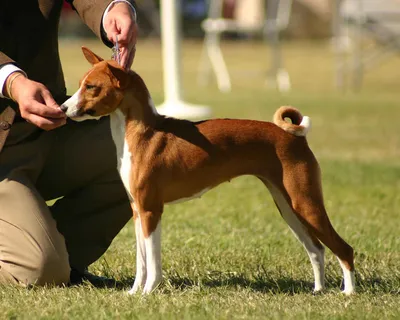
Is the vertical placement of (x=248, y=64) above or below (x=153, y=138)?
below

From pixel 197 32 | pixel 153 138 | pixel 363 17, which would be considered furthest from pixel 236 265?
pixel 197 32

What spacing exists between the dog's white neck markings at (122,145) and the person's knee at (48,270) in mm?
542

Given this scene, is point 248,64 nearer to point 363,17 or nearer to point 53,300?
point 363,17

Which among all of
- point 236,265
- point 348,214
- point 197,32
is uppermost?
point 236,265

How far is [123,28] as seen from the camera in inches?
169

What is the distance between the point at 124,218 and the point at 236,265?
0.64 meters

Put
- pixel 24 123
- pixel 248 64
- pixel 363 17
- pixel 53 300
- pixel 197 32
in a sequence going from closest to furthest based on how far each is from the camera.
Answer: pixel 53 300 → pixel 24 123 → pixel 363 17 → pixel 248 64 → pixel 197 32

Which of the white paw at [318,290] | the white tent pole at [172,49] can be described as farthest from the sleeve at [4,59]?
the white tent pole at [172,49]

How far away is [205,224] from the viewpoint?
6332 millimetres

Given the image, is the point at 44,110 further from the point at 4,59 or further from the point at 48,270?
the point at 48,270

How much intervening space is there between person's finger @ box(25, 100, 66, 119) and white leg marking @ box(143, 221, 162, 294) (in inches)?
24.7

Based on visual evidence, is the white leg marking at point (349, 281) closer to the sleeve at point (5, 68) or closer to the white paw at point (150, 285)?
the white paw at point (150, 285)

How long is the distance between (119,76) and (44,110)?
35cm

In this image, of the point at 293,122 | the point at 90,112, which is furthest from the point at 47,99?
the point at 293,122
